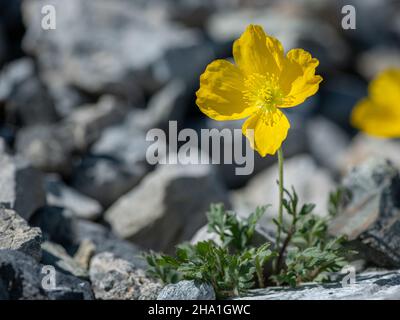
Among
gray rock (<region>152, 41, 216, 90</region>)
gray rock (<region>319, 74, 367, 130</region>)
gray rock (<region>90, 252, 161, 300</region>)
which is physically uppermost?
gray rock (<region>152, 41, 216, 90</region>)

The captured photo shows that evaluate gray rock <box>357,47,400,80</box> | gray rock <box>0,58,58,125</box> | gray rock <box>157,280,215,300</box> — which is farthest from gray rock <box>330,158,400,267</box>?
gray rock <box>357,47,400,80</box>

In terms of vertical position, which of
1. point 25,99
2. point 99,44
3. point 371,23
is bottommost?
point 25,99

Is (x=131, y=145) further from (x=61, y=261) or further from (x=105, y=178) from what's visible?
(x=61, y=261)

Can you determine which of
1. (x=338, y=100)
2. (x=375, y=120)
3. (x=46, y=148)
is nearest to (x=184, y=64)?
(x=46, y=148)

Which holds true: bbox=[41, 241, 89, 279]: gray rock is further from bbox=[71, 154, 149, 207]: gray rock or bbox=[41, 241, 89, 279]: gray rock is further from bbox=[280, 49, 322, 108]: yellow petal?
bbox=[71, 154, 149, 207]: gray rock

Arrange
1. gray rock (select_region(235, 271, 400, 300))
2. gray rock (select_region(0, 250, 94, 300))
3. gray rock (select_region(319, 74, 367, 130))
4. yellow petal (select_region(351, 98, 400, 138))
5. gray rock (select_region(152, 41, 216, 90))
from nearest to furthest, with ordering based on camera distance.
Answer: yellow petal (select_region(351, 98, 400, 138)), gray rock (select_region(0, 250, 94, 300)), gray rock (select_region(235, 271, 400, 300)), gray rock (select_region(152, 41, 216, 90)), gray rock (select_region(319, 74, 367, 130))

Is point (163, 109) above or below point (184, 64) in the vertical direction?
below
